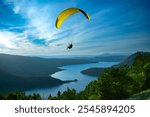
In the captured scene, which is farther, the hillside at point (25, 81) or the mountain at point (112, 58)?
the hillside at point (25, 81)

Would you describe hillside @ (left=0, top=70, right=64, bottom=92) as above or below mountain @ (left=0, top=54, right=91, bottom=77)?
below

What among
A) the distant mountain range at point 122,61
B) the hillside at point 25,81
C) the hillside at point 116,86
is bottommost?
the hillside at point 25,81

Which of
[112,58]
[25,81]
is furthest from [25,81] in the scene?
[112,58]

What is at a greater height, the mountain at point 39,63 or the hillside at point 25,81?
the mountain at point 39,63

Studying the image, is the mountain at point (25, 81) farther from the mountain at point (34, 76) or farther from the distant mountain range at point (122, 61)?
the distant mountain range at point (122, 61)

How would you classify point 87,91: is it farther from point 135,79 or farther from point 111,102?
point 111,102

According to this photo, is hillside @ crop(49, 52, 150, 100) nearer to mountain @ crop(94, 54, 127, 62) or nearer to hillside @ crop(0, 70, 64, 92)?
mountain @ crop(94, 54, 127, 62)

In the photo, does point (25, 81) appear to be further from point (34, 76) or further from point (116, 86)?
point (116, 86)

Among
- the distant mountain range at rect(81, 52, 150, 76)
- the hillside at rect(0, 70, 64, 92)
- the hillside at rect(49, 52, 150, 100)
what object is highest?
the distant mountain range at rect(81, 52, 150, 76)

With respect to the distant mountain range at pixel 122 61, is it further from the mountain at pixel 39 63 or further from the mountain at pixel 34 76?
the mountain at pixel 34 76

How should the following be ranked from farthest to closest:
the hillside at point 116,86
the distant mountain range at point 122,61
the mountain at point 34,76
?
the mountain at point 34,76
the distant mountain range at point 122,61
the hillside at point 116,86

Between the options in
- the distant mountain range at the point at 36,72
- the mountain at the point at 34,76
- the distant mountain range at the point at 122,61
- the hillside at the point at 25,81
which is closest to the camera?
the distant mountain range at the point at 122,61

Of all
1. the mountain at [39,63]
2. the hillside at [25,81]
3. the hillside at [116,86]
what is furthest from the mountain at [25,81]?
the hillside at [116,86]

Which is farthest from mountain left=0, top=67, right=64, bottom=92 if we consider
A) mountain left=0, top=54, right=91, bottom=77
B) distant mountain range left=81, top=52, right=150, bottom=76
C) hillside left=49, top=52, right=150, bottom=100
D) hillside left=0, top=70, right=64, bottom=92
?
hillside left=49, top=52, right=150, bottom=100
